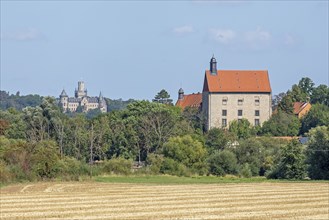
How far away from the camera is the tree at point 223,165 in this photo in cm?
8931

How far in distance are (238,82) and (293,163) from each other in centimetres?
8452

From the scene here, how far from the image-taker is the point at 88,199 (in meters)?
44.0

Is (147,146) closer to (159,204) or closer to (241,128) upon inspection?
(241,128)

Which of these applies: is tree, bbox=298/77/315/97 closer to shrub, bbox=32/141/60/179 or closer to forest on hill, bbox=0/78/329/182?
forest on hill, bbox=0/78/329/182

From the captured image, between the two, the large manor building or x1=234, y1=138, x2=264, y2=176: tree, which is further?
the large manor building

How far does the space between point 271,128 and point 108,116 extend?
34976 mm

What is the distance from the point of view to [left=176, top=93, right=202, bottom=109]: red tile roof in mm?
182663

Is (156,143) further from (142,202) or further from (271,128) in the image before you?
(142,202)

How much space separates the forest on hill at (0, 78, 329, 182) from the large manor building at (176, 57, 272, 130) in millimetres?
7541

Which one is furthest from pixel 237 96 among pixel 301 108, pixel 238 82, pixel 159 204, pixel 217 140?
pixel 159 204

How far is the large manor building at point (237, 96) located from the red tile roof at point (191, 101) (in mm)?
14006

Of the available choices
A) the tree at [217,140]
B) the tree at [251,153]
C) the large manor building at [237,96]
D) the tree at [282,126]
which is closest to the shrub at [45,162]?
the tree at [251,153]

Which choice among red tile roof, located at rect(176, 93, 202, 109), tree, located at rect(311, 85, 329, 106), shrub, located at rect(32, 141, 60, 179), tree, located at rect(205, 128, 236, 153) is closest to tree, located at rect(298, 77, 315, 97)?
tree, located at rect(311, 85, 329, 106)

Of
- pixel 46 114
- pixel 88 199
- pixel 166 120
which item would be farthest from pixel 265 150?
pixel 88 199
